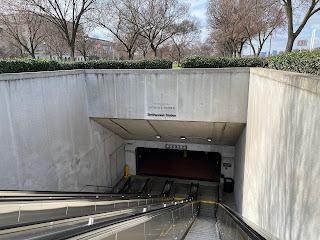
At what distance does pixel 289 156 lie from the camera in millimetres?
4184

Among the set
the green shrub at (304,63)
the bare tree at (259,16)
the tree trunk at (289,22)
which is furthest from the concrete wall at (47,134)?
the bare tree at (259,16)

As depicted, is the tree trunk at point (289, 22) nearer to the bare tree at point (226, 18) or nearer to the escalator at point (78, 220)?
the bare tree at point (226, 18)

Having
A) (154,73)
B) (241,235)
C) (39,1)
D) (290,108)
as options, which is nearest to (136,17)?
(39,1)

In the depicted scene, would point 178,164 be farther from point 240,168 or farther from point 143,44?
point 143,44

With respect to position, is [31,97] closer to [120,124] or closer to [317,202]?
[120,124]

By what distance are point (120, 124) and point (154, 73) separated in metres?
3.83

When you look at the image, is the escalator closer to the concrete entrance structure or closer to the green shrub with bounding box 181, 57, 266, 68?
the concrete entrance structure

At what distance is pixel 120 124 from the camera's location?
41.2ft

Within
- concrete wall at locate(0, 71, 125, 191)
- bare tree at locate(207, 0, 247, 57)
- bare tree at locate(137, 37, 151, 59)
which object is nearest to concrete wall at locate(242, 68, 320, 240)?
concrete wall at locate(0, 71, 125, 191)

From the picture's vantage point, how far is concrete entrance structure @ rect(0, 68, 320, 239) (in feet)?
12.5

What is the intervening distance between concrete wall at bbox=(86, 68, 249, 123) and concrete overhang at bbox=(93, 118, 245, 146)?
0.60m

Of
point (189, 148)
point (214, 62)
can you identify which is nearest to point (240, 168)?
point (189, 148)

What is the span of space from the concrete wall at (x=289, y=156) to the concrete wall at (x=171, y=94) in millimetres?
2996

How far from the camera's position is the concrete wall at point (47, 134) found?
276 inches
